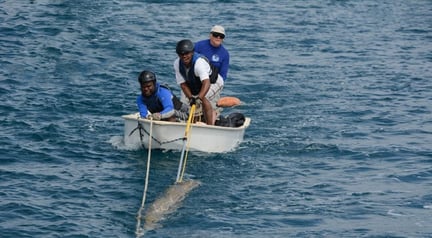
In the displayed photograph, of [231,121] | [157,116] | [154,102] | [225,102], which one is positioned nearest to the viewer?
[157,116]

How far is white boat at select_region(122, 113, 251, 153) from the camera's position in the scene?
21125mm

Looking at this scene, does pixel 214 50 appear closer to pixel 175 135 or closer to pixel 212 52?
pixel 212 52

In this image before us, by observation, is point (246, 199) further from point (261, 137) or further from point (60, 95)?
point (60, 95)

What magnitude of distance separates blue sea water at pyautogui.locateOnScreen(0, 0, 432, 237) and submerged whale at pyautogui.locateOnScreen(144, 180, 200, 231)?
19cm

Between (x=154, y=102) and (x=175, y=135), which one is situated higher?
(x=154, y=102)

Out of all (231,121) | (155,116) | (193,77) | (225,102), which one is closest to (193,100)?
(193,77)

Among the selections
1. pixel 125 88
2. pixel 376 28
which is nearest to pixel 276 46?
pixel 376 28

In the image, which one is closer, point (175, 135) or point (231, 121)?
point (175, 135)

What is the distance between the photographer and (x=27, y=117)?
2408 cm

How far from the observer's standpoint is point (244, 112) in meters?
25.7

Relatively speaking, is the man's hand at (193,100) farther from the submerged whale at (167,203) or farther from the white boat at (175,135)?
the submerged whale at (167,203)

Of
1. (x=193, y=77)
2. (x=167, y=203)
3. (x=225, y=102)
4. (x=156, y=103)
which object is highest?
(x=193, y=77)

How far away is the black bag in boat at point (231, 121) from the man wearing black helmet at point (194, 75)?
0.32 m

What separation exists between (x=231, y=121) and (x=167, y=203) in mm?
4620
